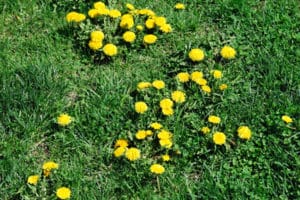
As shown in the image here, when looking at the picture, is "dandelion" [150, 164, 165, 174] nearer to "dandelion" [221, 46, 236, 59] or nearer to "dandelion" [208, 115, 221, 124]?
"dandelion" [208, 115, 221, 124]

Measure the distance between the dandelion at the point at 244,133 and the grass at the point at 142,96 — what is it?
53 millimetres

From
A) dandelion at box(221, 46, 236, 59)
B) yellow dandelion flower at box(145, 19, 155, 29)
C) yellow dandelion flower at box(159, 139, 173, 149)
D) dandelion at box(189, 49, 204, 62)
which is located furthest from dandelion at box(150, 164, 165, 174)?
yellow dandelion flower at box(145, 19, 155, 29)

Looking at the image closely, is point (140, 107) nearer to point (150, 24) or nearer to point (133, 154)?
point (133, 154)

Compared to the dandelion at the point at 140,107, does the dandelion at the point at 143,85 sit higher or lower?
higher

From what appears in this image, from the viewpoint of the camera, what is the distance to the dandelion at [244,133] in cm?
380

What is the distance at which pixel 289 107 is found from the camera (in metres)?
3.97

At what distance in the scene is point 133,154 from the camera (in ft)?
12.0

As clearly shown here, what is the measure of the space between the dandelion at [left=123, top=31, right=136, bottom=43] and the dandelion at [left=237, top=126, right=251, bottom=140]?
1.14 m

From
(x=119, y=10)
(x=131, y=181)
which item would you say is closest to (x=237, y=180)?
(x=131, y=181)

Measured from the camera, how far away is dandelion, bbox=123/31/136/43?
14.6ft

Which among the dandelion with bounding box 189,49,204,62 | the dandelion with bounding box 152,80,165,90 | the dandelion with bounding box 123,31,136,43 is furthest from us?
the dandelion with bounding box 123,31,136,43

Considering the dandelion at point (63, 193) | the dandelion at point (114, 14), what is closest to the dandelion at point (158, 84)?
the dandelion at point (114, 14)

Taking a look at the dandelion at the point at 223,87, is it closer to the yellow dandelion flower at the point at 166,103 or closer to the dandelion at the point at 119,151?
the yellow dandelion flower at the point at 166,103

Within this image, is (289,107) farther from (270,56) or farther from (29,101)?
(29,101)
